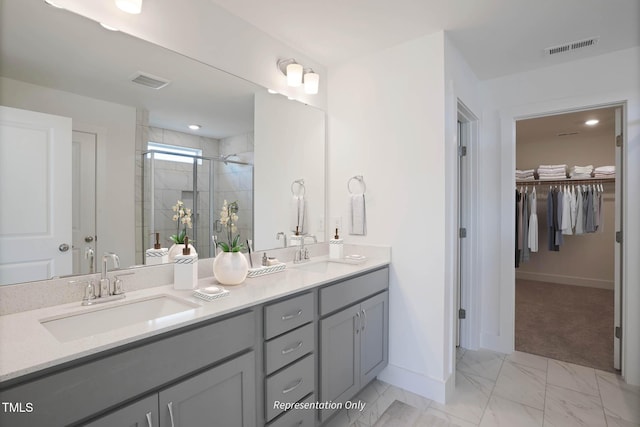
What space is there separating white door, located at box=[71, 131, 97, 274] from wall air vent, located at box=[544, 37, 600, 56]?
3.08m

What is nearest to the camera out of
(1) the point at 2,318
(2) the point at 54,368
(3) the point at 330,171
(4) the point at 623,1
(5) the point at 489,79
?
(2) the point at 54,368

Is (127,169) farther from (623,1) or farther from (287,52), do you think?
(623,1)

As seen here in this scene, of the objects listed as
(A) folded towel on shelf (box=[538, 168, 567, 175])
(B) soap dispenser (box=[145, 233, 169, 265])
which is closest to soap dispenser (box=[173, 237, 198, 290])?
(B) soap dispenser (box=[145, 233, 169, 265])

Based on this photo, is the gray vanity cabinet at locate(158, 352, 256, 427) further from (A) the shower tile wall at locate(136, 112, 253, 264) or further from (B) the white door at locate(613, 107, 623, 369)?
(B) the white door at locate(613, 107, 623, 369)

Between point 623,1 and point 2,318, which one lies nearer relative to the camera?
point 2,318

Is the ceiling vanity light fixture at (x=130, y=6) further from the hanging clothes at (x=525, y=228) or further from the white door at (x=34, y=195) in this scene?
the hanging clothes at (x=525, y=228)

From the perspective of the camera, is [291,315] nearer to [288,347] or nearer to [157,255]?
[288,347]

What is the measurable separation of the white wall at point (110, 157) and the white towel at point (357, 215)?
154 cm

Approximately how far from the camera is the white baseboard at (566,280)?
511 centimetres

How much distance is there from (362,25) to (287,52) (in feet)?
1.91

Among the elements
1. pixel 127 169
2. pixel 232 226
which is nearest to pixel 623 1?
pixel 232 226

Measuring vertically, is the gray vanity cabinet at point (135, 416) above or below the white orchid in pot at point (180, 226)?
below

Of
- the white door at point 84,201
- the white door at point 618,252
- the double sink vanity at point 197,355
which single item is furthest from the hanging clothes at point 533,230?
the white door at point 84,201

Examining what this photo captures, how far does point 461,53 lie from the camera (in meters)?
2.46
